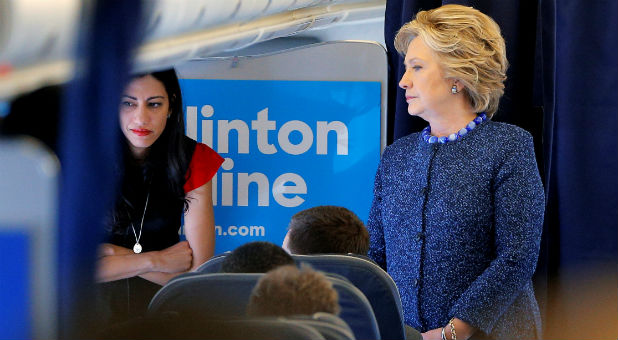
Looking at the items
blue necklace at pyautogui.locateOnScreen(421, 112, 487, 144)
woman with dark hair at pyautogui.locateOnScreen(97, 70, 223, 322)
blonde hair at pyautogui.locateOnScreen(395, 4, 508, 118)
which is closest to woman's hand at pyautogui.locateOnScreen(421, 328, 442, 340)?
blue necklace at pyautogui.locateOnScreen(421, 112, 487, 144)

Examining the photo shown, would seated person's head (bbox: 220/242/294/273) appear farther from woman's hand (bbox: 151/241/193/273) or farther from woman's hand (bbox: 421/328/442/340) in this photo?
woman's hand (bbox: 421/328/442/340)

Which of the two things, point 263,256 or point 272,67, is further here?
point 272,67

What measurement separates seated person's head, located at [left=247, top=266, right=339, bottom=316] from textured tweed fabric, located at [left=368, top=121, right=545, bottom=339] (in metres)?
1.13

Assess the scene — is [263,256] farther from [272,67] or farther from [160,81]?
[272,67]

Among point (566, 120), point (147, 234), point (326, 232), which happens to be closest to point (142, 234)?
point (147, 234)

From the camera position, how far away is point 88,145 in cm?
30

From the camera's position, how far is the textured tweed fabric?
157 cm

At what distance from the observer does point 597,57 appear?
95.6 inches

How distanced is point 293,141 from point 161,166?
1840mm

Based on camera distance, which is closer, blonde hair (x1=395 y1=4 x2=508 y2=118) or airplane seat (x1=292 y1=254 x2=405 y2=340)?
airplane seat (x1=292 y1=254 x2=405 y2=340)

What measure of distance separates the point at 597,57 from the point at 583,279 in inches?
27.6

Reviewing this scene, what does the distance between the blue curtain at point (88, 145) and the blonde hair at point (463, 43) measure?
1302 mm

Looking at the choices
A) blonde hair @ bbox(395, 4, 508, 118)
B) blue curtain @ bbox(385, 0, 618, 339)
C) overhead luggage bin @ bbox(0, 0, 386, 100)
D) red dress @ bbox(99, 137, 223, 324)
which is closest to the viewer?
overhead luggage bin @ bbox(0, 0, 386, 100)

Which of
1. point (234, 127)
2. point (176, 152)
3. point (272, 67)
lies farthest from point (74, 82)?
point (272, 67)
